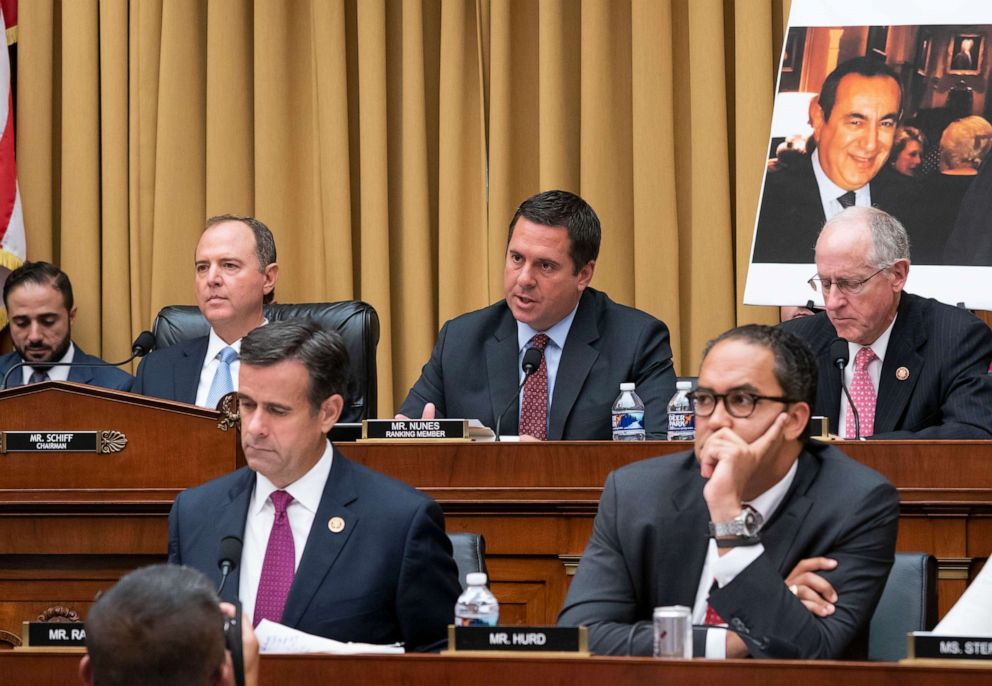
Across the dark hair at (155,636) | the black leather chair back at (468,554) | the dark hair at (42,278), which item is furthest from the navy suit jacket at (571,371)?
the dark hair at (155,636)

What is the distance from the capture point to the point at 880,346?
421 cm

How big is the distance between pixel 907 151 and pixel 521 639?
3.02m

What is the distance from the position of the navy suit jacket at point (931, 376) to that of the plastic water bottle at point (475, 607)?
4.80 feet

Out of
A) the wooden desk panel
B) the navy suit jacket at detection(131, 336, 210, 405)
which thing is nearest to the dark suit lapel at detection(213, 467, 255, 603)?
the wooden desk panel

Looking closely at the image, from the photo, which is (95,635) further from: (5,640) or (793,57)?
(793,57)

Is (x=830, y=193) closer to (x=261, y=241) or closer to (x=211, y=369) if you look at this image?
(x=261, y=241)

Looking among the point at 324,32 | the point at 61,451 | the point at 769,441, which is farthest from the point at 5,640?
the point at 324,32

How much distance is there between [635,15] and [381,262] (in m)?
1.41

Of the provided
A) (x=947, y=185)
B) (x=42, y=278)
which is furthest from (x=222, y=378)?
(x=947, y=185)

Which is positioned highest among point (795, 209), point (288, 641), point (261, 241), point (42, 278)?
point (795, 209)

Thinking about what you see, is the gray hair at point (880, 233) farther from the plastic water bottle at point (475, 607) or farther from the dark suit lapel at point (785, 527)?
the plastic water bottle at point (475, 607)

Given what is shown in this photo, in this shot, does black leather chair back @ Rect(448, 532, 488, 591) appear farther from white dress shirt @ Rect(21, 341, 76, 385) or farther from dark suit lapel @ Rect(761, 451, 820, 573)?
white dress shirt @ Rect(21, 341, 76, 385)

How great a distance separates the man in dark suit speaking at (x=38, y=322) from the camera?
5.77 m

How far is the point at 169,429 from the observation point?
147 inches
